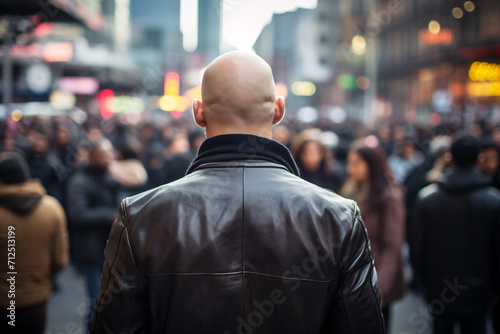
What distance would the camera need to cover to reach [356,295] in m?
1.79

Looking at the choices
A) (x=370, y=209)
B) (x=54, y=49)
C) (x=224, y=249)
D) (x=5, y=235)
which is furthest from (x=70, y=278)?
(x=54, y=49)

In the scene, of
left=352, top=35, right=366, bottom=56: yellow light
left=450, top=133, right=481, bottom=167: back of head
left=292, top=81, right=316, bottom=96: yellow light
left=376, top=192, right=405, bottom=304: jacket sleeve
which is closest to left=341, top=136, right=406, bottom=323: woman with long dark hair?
left=376, top=192, right=405, bottom=304: jacket sleeve

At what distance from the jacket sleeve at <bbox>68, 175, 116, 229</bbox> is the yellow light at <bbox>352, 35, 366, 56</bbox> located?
45920 millimetres

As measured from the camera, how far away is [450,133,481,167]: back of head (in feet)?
13.6

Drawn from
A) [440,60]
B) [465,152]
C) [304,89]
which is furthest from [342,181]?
[304,89]

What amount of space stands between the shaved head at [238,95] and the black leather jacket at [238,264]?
0.20m

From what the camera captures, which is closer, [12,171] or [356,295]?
[356,295]

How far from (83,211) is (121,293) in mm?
3877

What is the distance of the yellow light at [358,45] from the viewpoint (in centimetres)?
4931

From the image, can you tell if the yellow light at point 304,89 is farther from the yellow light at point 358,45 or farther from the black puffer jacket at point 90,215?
the black puffer jacket at point 90,215

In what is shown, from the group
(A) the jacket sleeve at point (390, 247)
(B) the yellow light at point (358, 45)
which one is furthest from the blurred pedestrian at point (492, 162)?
(B) the yellow light at point (358, 45)

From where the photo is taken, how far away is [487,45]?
2788cm

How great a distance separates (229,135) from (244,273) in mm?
520

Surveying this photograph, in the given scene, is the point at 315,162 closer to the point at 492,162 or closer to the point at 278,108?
the point at 492,162
